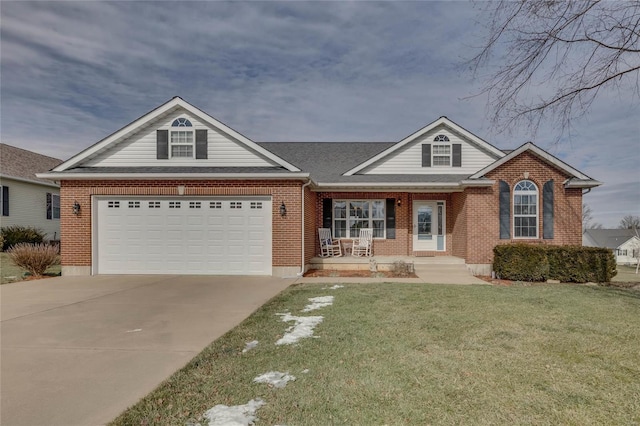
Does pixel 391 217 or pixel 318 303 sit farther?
pixel 391 217

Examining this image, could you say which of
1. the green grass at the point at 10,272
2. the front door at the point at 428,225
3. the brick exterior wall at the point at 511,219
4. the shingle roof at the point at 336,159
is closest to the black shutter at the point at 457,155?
the shingle roof at the point at 336,159

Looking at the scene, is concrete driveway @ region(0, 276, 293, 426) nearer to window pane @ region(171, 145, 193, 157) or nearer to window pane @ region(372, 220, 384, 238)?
window pane @ region(171, 145, 193, 157)

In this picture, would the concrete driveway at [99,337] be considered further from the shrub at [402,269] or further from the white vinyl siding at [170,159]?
the white vinyl siding at [170,159]

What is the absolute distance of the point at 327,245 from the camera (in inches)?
553

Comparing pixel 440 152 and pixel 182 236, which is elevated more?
pixel 440 152

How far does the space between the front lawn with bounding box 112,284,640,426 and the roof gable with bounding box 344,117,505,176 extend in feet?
27.6

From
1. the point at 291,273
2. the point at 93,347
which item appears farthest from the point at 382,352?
the point at 291,273

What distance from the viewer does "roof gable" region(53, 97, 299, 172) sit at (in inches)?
461

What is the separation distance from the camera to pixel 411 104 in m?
18.3

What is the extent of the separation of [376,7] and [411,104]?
10.2 meters

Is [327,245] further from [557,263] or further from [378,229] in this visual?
[557,263]

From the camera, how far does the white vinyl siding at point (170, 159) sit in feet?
38.9

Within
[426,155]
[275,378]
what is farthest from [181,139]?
[275,378]

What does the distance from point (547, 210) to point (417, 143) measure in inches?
213
